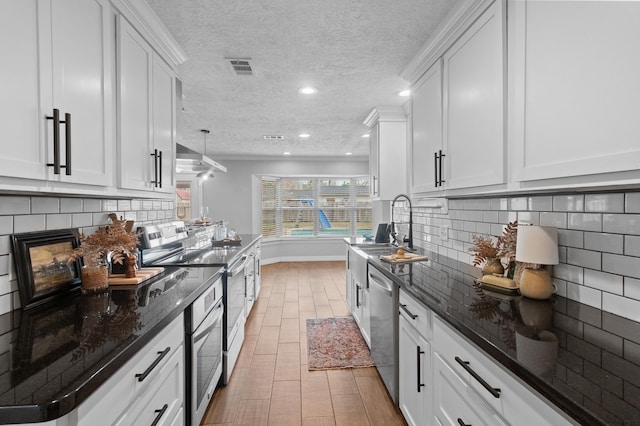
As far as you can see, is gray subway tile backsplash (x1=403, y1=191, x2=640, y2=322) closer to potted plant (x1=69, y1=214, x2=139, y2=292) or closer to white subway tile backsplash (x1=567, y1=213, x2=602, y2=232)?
white subway tile backsplash (x1=567, y1=213, x2=602, y2=232)

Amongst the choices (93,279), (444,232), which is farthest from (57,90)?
(444,232)

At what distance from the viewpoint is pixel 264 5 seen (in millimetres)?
1810

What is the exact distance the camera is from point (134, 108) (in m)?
1.73

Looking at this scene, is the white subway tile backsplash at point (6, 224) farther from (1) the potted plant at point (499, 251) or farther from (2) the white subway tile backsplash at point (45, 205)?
(1) the potted plant at point (499, 251)

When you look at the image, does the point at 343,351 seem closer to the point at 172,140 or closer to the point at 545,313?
the point at 545,313

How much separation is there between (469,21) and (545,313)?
4.87 ft

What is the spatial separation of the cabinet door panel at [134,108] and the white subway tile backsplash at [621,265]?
84.7 inches

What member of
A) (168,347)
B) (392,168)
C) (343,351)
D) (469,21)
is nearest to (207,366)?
(168,347)

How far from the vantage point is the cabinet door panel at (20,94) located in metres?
0.96

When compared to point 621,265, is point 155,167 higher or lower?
higher

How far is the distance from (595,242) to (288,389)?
2128mm

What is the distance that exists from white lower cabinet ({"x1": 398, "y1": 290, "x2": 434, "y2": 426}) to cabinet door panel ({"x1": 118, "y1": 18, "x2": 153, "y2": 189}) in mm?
1639

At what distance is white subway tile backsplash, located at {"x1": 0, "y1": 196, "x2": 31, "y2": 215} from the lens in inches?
51.4

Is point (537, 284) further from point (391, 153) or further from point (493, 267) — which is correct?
point (391, 153)
